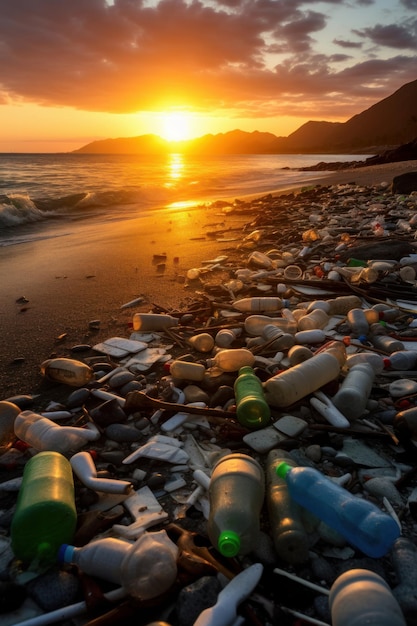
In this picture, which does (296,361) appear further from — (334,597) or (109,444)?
(334,597)

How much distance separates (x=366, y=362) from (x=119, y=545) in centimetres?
221

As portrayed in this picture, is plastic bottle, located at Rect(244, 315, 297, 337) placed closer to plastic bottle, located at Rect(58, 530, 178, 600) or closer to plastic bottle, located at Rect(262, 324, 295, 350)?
plastic bottle, located at Rect(262, 324, 295, 350)

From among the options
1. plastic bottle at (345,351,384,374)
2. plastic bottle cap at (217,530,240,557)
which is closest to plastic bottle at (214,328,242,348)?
plastic bottle at (345,351,384,374)

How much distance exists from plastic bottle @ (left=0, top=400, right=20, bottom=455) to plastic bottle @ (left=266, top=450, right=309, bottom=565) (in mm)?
1642

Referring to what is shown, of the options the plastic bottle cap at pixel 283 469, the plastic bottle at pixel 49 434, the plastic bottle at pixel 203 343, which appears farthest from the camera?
the plastic bottle at pixel 203 343

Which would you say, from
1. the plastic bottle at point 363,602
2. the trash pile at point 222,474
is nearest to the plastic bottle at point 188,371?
the trash pile at point 222,474

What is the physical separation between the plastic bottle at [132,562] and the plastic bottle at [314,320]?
2614 millimetres

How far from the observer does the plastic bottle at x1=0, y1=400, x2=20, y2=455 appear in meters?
2.64

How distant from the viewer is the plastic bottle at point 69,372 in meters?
3.33

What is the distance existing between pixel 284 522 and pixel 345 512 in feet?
0.85

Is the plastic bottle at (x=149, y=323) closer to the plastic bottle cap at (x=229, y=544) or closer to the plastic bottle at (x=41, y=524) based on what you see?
the plastic bottle at (x=41, y=524)

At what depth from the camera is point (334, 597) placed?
56.7 inches

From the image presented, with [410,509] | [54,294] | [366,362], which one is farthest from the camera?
[54,294]

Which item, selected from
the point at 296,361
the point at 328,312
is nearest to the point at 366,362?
the point at 296,361
